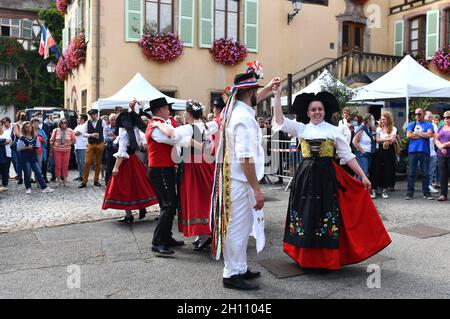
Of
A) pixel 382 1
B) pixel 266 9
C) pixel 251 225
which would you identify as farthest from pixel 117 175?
pixel 382 1

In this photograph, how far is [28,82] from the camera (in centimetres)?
2891

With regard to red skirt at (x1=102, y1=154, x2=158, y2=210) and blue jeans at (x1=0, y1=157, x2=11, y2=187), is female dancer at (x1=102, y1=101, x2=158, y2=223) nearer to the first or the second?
red skirt at (x1=102, y1=154, x2=158, y2=210)

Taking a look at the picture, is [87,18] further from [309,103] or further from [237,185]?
[237,185]

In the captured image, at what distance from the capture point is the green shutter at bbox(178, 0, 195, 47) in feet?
54.8

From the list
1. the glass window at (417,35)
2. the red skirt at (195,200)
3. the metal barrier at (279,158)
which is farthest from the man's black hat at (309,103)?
the glass window at (417,35)

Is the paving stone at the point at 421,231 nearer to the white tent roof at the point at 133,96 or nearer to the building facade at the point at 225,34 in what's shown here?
the white tent roof at the point at 133,96

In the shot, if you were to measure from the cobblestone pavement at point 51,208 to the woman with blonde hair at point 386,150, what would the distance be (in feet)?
14.6

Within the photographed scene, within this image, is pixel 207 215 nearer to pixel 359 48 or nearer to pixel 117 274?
pixel 117 274

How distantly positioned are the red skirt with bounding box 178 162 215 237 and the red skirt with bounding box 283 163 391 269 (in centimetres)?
106

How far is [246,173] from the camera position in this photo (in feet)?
12.6

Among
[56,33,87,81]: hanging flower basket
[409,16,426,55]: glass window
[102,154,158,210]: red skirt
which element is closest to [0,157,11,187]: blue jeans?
[102,154,158,210]: red skirt

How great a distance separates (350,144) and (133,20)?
32.2 feet

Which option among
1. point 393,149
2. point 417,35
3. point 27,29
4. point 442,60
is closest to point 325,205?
point 393,149
